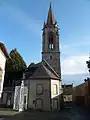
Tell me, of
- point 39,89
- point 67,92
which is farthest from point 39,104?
point 67,92

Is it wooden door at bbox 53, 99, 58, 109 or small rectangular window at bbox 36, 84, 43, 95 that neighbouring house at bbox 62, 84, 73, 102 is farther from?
small rectangular window at bbox 36, 84, 43, 95

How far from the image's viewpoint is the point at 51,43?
44438 mm

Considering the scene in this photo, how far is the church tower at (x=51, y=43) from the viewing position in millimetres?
40312

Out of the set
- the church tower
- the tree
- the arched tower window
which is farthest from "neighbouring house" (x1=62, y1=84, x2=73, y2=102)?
the tree

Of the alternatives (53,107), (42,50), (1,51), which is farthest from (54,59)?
(1,51)

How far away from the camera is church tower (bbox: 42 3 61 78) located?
132 feet

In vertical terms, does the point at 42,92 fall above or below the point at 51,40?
below

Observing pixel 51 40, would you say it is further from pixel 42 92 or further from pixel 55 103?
pixel 55 103

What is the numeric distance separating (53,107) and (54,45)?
22382 millimetres

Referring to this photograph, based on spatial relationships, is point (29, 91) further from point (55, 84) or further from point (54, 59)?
point (54, 59)

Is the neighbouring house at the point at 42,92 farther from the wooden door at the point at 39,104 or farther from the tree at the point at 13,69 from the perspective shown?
the tree at the point at 13,69

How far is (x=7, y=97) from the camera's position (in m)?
28.7

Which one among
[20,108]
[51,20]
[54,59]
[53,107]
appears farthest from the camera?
[51,20]

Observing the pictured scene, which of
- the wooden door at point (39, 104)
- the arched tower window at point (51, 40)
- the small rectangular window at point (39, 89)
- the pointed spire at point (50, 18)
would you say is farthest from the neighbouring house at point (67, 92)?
the wooden door at point (39, 104)
